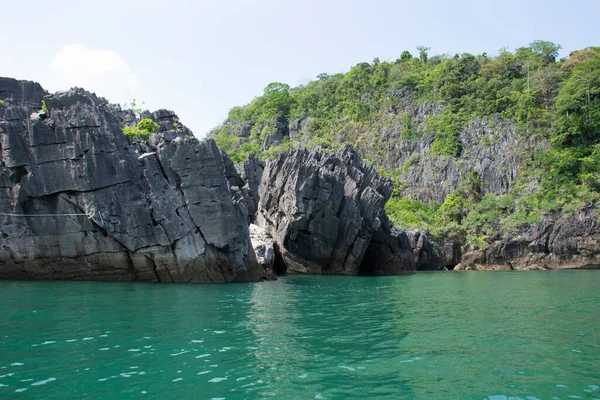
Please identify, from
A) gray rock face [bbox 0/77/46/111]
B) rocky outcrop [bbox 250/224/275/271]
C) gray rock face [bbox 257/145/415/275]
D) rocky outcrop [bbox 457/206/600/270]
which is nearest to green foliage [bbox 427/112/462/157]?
rocky outcrop [bbox 457/206/600/270]

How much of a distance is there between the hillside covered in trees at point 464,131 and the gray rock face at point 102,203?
4258 cm

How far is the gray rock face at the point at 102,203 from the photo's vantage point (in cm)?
3031

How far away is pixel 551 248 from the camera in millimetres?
58375

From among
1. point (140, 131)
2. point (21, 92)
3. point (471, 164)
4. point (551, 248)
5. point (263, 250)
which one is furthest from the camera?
point (471, 164)

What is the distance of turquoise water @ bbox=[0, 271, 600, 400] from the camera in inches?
370

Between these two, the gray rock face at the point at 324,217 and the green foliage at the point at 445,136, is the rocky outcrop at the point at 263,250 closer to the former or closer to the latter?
the gray rock face at the point at 324,217

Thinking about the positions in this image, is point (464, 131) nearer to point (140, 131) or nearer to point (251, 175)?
point (251, 175)

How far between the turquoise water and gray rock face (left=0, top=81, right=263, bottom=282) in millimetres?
8299

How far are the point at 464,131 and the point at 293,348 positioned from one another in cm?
7982

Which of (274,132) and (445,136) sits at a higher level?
(274,132)

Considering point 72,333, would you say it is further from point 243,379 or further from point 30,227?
point 30,227

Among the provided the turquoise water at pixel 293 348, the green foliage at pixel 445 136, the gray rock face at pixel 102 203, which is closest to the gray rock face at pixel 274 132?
the green foliage at pixel 445 136

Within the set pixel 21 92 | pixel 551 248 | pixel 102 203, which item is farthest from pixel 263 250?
pixel 551 248

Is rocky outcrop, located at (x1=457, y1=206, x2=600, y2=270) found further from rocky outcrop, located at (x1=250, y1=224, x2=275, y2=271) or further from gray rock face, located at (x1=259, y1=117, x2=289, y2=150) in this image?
gray rock face, located at (x1=259, y1=117, x2=289, y2=150)
